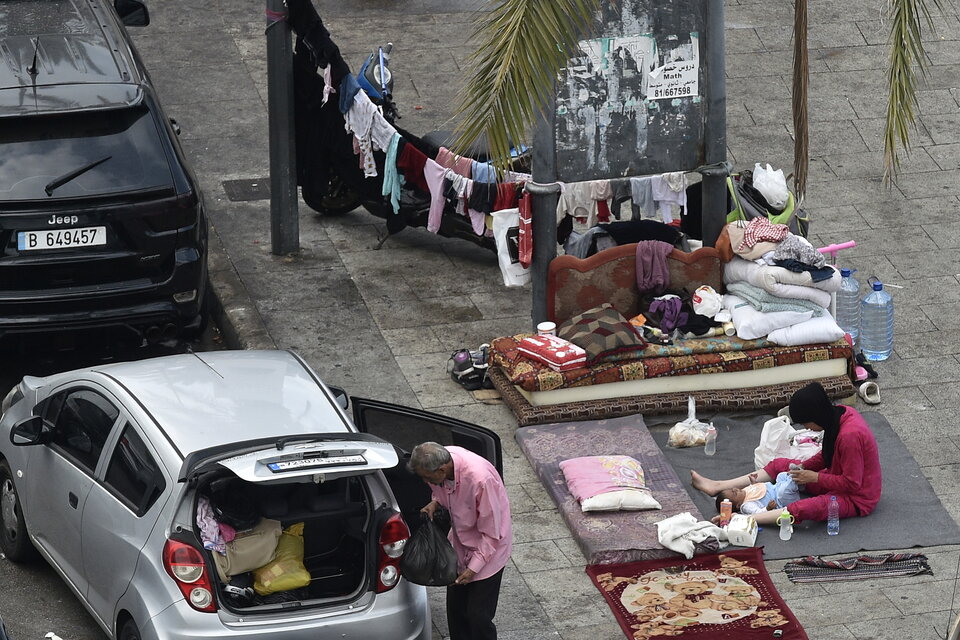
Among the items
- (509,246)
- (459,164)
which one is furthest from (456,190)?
(509,246)

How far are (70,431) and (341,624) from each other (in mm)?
2041

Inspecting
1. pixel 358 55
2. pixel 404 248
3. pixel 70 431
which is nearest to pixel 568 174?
pixel 404 248

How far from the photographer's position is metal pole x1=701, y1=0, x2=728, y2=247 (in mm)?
11219

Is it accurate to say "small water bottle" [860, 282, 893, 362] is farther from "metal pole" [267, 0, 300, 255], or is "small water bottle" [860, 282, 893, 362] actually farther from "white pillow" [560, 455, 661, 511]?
"metal pole" [267, 0, 300, 255]

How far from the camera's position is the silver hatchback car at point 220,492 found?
7141 millimetres

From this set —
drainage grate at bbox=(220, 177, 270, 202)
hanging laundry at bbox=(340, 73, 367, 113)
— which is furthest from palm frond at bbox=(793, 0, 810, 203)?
drainage grate at bbox=(220, 177, 270, 202)

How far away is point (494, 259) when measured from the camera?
13.3 meters

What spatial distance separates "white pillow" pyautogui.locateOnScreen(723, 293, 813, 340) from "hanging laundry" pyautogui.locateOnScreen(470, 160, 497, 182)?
2.28m

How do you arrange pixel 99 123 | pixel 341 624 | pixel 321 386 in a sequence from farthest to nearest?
1. pixel 99 123
2. pixel 321 386
3. pixel 341 624

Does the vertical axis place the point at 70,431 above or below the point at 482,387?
above

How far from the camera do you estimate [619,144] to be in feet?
37.0

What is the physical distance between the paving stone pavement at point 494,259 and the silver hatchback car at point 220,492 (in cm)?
113

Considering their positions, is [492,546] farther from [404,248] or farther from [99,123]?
[404,248]

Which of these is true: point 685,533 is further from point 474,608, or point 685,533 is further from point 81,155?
point 81,155
